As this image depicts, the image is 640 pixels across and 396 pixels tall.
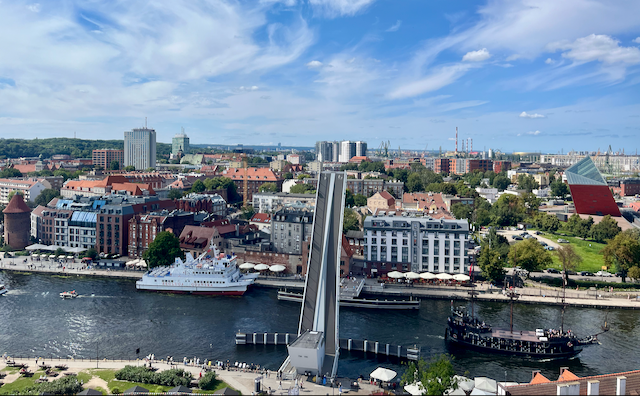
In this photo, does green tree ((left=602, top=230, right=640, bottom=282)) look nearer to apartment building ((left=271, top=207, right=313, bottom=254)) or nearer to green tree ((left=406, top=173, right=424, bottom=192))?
apartment building ((left=271, top=207, right=313, bottom=254))

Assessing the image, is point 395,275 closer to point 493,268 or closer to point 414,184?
point 493,268

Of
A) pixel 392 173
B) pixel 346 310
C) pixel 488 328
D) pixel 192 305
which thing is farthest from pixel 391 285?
pixel 392 173

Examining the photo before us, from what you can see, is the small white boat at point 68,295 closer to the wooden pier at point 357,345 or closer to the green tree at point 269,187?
the wooden pier at point 357,345

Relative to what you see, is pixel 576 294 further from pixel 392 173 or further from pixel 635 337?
pixel 392 173

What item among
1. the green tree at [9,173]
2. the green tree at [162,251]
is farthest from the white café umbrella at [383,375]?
the green tree at [9,173]

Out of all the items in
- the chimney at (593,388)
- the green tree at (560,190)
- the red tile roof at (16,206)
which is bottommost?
the chimney at (593,388)

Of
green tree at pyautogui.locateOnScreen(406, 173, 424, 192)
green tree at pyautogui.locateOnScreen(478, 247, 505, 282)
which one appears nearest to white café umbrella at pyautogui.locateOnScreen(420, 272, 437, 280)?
green tree at pyautogui.locateOnScreen(478, 247, 505, 282)
